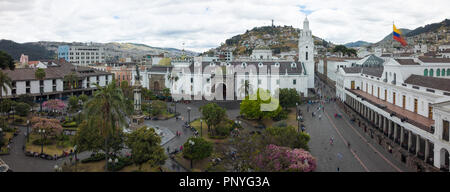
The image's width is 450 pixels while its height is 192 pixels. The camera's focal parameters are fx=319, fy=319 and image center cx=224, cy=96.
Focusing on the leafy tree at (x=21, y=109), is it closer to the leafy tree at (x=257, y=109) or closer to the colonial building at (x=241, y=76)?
the leafy tree at (x=257, y=109)

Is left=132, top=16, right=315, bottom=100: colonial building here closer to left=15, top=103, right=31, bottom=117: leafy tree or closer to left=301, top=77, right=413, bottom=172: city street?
left=301, top=77, right=413, bottom=172: city street

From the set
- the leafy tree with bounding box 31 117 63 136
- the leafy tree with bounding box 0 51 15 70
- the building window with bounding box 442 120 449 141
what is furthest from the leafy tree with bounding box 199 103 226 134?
the leafy tree with bounding box 0 51 15 70

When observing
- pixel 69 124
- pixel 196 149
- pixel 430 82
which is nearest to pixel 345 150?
pixel 430 82

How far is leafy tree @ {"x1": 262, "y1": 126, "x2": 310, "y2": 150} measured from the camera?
80.7 ft

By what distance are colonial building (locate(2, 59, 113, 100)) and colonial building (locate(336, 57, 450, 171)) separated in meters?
43.4

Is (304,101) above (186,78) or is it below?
below

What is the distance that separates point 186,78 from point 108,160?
44.4 m

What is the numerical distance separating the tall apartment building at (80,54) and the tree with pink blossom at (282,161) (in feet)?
413

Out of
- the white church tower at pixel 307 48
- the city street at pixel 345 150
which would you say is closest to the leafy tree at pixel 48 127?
the city street at pixel 345 150

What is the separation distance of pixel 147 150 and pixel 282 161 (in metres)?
10.2

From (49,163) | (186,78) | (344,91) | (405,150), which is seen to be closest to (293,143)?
(405,150)

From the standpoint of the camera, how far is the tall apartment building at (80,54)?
440ft

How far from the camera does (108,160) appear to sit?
27266 mm
